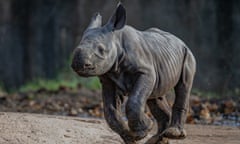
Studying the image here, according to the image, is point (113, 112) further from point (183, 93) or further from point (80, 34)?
point (80, 34)

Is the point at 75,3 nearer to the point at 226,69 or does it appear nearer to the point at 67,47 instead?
the point at 67,47

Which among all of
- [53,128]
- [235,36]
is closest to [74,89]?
[235,36]

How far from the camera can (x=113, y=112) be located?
6637mm

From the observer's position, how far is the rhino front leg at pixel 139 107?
6375mm

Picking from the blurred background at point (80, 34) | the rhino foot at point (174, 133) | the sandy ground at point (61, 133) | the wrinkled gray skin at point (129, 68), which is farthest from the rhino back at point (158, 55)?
the blurred background at point (80, 34)

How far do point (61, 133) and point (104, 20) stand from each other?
450 inches

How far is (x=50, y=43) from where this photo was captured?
21.2 metres

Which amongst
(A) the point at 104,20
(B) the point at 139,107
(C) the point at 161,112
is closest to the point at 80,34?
(A) the point at 104,20

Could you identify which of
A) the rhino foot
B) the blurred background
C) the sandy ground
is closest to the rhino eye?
the rhino foot

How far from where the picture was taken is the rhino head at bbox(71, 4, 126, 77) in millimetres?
5957

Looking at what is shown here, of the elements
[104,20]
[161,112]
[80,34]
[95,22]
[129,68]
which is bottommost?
[80,34]

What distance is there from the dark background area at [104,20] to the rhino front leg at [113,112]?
10834mm

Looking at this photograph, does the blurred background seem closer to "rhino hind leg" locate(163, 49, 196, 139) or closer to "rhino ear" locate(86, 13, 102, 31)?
"rhino hind leg" locate(163, 49, 196, 139)

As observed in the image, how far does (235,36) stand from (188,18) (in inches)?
55.4
